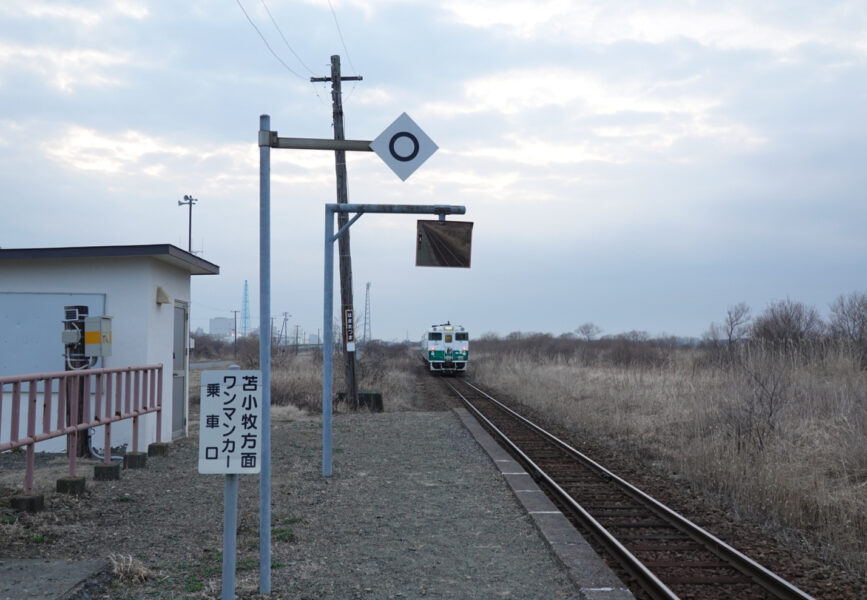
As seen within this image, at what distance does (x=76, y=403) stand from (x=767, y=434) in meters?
8.95

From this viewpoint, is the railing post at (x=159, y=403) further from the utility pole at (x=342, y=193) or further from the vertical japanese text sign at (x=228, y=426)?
the utility pole at (x=342, y=193)

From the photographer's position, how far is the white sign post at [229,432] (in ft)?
14.5

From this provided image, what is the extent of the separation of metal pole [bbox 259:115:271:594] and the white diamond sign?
1.54 m

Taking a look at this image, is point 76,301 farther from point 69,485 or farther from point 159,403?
point 69,485

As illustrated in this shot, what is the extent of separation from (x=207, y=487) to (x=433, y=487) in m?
2.63

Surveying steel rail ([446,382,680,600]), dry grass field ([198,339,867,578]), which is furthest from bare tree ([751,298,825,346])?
steel rail ([446,382,680,600])

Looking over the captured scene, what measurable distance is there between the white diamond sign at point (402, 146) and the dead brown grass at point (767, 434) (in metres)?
4.94

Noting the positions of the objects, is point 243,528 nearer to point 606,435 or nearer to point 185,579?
point 185,579

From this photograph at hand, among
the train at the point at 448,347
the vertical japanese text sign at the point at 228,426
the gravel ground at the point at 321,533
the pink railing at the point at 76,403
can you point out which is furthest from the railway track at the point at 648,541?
the train at the point at 448,347

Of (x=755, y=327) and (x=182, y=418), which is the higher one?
(x=755, y=327)

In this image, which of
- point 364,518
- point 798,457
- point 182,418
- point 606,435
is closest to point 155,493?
point 364,518

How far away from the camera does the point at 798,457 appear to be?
962 centimetres

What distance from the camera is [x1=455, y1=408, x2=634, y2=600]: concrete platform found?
5344 millimetres

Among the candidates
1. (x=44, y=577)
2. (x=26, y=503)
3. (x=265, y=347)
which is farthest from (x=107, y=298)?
(x=265, y=347)
